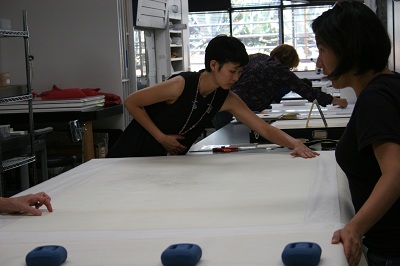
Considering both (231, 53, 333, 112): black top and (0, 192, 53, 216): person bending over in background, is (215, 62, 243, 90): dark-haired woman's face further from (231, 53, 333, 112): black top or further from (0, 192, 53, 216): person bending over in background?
(231, 53, 333, 112): black top

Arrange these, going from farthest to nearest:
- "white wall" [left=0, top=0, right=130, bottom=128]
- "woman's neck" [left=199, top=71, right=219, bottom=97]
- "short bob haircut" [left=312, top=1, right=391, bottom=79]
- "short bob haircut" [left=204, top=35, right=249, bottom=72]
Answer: "white wall" [left=0, top=0, right=130, bottom=128], "woman's neck" [left=199, top=71, right=219, bottom=97], "short bob haircut" [left=204, top=35, right=249, bottom=72], "short bob haircut" [left=312, top=1, right=391, bottom=79]

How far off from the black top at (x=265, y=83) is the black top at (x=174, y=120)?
66.4 inches

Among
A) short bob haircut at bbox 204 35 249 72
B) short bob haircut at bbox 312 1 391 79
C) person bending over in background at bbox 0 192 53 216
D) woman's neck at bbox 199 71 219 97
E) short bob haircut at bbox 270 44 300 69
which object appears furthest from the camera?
short bob haircut at bbox 270 44 300 69

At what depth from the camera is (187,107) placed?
10.1 ft

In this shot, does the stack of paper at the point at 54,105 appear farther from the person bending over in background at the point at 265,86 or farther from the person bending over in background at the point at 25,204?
the person bending over in background at the point at 25,204

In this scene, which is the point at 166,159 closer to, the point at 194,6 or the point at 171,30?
the point at 171,30

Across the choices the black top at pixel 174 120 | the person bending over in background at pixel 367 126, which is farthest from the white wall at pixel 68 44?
the person bending over in background at pixel 367 126

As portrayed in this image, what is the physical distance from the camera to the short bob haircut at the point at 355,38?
1.58m

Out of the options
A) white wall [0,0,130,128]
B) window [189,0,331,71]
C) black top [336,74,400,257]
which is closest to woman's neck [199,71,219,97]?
black top [336,74,400,257]

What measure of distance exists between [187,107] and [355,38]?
157 cm

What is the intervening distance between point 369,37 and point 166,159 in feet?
4.98

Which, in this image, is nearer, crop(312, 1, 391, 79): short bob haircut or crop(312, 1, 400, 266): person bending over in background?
crop(312, 1, 400, 266): person bending over in background

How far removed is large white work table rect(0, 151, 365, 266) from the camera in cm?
150

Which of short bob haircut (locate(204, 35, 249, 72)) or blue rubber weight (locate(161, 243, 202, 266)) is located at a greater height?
short bob haircut (locate(204, 35, 249, 72))
